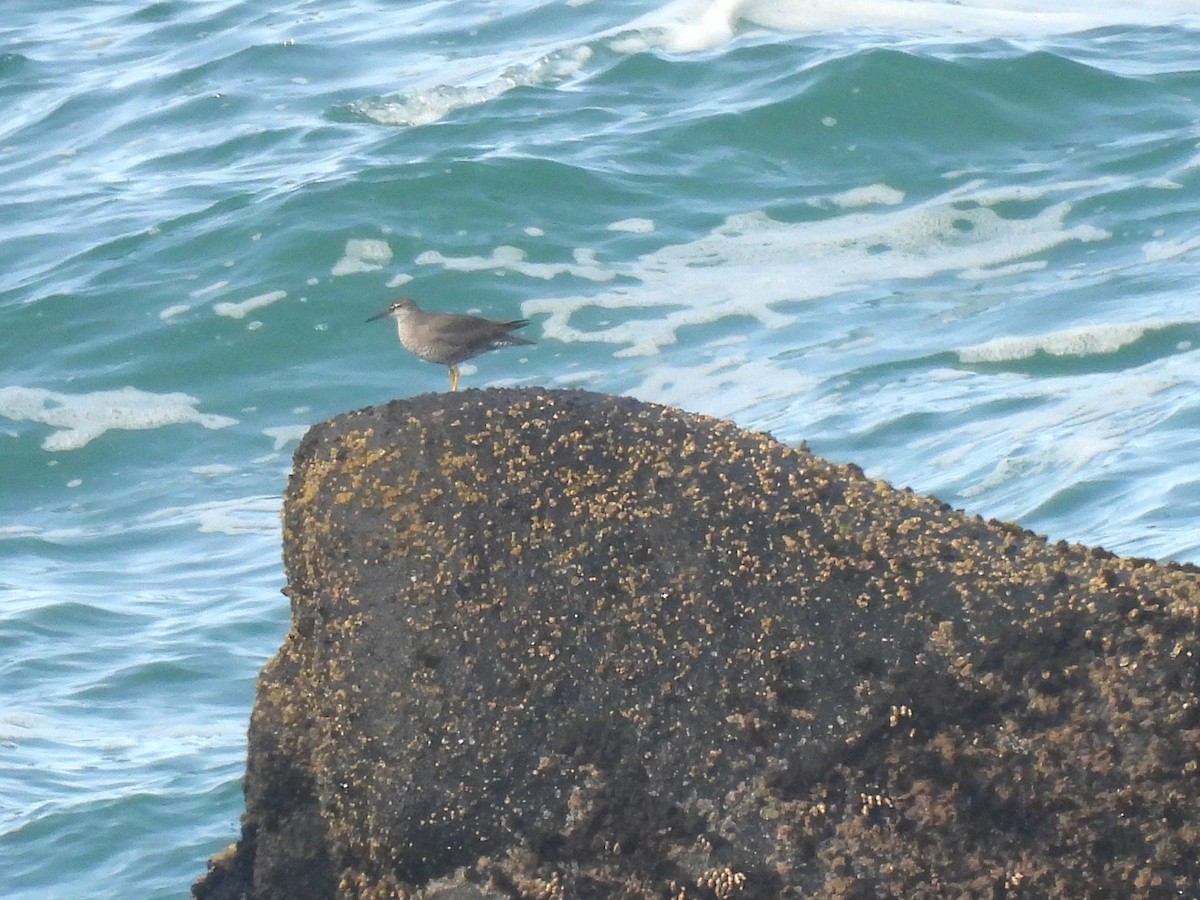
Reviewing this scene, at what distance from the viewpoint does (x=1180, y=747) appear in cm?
311

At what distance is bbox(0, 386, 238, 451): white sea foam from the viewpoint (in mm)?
10445

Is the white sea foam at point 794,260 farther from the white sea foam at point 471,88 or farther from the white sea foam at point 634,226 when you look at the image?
the white sea foam at point 471,88

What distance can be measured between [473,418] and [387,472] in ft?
0.71

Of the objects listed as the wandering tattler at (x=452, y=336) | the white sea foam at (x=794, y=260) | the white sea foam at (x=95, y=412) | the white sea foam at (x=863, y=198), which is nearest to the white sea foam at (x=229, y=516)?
the white sea foam at (x=95, y=412)

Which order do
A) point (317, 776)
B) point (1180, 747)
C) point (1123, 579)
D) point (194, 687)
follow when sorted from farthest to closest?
1. point (194, 687)
2. point (317, 776)
3. point (1123, 579)
4. point (1180, 747)

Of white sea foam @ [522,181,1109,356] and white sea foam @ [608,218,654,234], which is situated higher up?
white sea foam @ [608,218,654,234]

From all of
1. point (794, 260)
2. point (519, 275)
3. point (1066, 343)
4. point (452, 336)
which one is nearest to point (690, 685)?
point (452, 336)

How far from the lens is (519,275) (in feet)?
38.3

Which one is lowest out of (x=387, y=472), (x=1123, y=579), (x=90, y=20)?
(x=90, y=20)

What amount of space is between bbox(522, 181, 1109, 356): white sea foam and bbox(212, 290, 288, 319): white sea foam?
1.69 meters

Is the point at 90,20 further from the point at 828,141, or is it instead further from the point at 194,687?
the point at 194,687

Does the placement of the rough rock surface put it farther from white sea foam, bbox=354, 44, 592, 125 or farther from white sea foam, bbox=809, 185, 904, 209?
white sea foam, bbox=354, 44, 592, 125

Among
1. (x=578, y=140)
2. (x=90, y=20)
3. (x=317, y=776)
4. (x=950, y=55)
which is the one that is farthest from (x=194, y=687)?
(x=90, y=20)

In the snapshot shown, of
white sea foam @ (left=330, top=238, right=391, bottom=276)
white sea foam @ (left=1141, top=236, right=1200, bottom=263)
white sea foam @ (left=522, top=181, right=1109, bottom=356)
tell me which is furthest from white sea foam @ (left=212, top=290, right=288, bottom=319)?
white sea foam @ (left=1141, top=236, right=1200, bottom=263)
